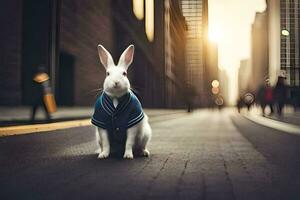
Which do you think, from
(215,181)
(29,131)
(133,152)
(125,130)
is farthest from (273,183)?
(29,131)

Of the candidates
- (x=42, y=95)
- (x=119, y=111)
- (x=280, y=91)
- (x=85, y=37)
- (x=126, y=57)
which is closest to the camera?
(x=119, y=111)

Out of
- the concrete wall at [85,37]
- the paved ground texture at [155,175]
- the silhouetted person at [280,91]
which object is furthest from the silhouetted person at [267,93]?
the paved ground texture at [155,175]

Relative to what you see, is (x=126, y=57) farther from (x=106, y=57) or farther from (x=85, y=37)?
(x=85, y=37)

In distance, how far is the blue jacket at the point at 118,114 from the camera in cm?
533

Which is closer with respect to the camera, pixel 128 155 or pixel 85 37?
pixel 128 155

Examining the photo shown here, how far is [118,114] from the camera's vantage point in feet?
17.6

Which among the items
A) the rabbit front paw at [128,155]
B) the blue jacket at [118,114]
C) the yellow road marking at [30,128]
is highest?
the blue jacket at [118,114]

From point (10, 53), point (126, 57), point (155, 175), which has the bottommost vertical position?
point (155, 175)

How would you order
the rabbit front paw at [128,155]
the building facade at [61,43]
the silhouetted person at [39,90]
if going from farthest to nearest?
the building facade at [61,43] < the silhouetted person at [39,90] < the rabbit front paw at [128,155]

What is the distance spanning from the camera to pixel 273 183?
4.14 metres

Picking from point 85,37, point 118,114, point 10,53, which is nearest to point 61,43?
point 10,53

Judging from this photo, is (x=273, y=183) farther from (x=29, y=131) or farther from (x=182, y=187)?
(x=29, y=131)

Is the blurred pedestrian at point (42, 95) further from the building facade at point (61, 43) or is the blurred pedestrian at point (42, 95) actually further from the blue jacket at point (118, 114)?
the blue jacket at point (118, 114)

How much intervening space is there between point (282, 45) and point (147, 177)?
47.9 m
